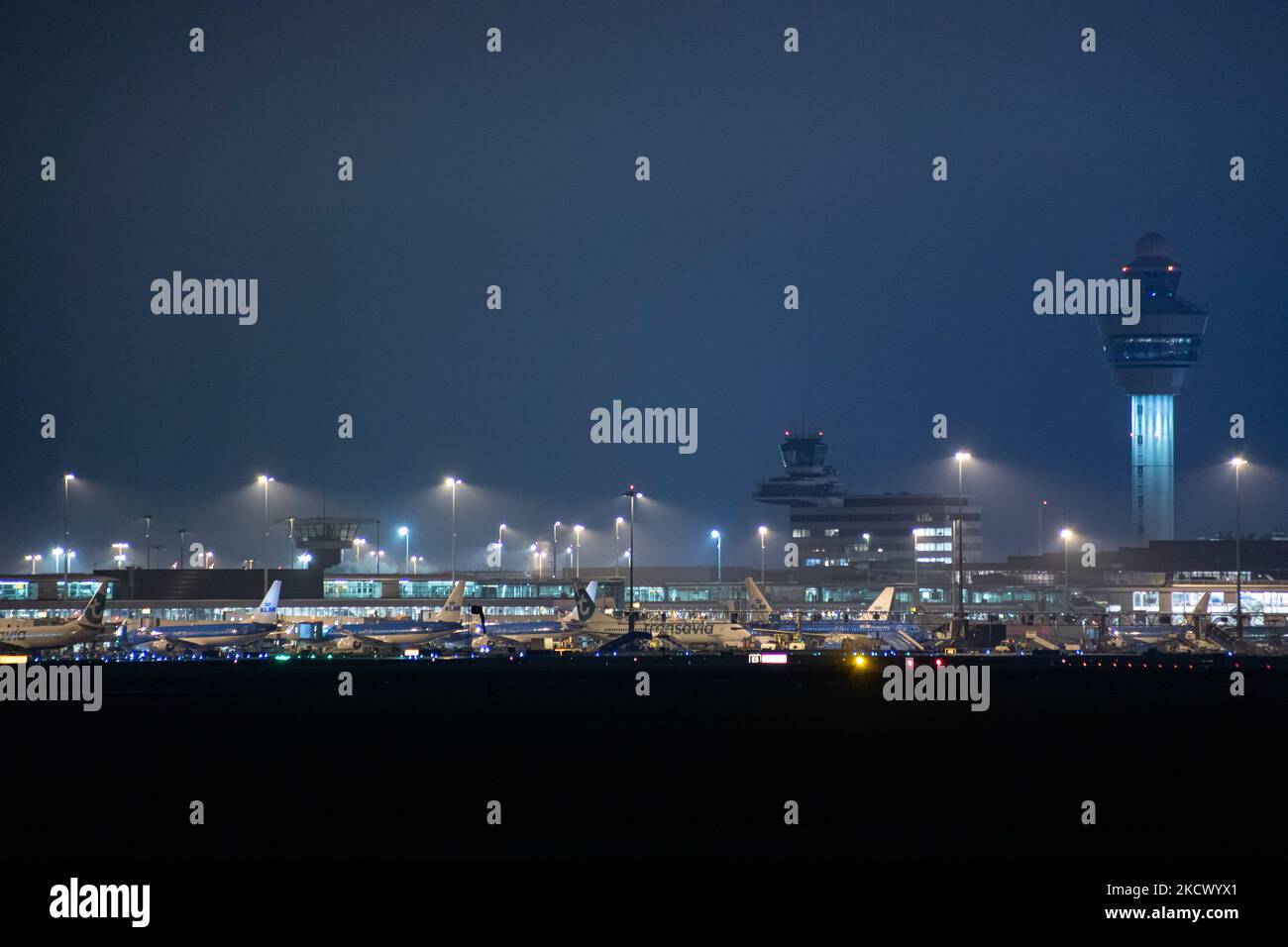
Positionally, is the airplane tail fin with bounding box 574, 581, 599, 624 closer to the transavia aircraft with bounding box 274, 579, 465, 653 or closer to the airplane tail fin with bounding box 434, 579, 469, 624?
the transavia aircraft with bounding box 274, 579, 465, 653

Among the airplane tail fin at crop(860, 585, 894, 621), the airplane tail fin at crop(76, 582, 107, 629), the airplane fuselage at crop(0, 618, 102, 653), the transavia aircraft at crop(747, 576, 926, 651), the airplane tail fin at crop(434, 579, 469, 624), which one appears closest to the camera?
the airplane fuselage at crop(0, 618, 102, 653)

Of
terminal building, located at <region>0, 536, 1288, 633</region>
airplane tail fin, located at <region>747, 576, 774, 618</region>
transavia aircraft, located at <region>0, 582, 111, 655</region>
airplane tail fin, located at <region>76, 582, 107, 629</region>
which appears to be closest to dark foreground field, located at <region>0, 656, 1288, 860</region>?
transavia aircraft, located at <region>0, 582, 111, 655</region>

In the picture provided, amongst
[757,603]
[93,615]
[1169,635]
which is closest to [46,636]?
[93,615]

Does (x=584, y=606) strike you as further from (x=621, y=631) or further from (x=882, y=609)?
(x=882, y=609)

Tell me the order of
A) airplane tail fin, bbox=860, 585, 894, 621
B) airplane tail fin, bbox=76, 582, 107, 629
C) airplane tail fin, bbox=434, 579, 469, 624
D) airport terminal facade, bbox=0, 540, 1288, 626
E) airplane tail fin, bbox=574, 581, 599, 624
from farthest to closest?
airport terminal facade, bbox=0, 540, 1288, 626, airplane tail fin, bbox=860, 585, 894, 621, airplane tail fin, bbox=434, 579, 469, 624, airplane tail fin, bbox=574, 581, 599, 624, airplane tail fin, bbox=76, 582, 107, 629
